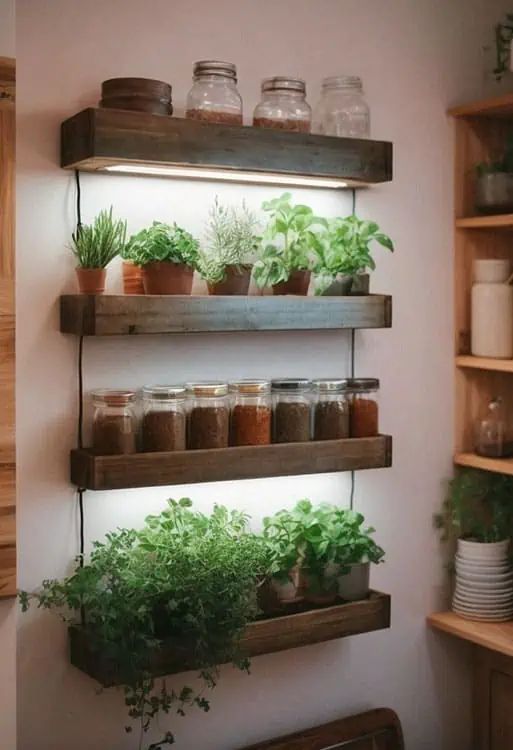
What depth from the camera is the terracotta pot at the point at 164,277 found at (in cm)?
251

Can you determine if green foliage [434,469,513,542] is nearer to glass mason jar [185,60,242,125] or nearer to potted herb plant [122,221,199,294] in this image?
potted herb plant [122,221,199,294]

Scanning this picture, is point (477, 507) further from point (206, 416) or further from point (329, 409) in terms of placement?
point (206, 416)

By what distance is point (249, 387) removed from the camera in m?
2.68

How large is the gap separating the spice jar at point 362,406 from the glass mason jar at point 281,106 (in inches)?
26.0

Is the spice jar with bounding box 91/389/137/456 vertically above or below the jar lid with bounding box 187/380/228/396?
below

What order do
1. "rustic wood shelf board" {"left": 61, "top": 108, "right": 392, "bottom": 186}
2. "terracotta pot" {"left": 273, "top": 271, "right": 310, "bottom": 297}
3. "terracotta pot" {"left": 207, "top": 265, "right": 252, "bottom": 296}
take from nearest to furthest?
"rustic wood shelf board" {"left": 61, "top": 108, "right": 392, "bottom": 186} < "terracotta pot" {"left": 207, "top": 265, "right": 252, "bottom": 296} < "terracotta pot" {"left": 273, "top": 271, "right": 310, "bottom": 297}

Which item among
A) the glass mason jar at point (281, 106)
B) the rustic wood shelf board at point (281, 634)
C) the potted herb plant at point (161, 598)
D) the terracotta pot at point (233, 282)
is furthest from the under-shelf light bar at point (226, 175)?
the rustic wood shelf board at point (281, 634)

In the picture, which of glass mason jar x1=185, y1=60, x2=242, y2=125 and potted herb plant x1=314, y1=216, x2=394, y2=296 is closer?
glass mason jar x1=185, y1=60, x2=242, y2=125

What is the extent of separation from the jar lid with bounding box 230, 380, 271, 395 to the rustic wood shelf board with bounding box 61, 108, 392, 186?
0.51m

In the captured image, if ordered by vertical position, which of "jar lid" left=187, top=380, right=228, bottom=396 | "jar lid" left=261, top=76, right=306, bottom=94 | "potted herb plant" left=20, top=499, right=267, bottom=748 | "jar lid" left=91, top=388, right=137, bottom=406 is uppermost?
"jar lid" left=261, top=76, right=306, bottom=94

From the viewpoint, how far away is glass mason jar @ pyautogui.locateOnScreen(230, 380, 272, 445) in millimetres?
2676

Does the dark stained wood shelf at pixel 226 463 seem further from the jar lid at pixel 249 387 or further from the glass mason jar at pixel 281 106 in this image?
the glass mason jar at pixel 281 106

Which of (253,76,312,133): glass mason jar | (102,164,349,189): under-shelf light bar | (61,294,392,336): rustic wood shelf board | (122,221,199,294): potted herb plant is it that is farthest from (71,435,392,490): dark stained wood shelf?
(253,76,312,133): glass mason jar

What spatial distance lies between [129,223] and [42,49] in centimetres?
45
